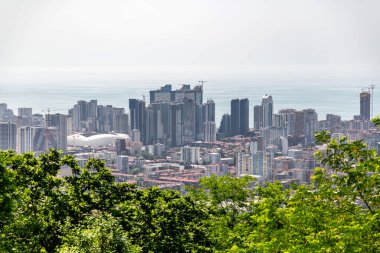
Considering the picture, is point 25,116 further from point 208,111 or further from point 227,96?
point 227,96

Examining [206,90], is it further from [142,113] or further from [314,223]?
[314,223]

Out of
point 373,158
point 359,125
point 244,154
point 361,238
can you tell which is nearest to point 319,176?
point 373,158

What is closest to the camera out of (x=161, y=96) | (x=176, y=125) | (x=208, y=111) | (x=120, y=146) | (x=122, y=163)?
(x=122, y=163)

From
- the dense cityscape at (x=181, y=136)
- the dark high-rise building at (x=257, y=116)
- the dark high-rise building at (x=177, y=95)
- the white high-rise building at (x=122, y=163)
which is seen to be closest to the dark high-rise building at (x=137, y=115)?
the dense cityscape at (x=181, y=136)

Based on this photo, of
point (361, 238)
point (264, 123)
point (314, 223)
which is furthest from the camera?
point (264, 123)

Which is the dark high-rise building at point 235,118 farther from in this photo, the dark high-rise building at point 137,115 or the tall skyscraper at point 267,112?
the dark high-rise building at point 137,115

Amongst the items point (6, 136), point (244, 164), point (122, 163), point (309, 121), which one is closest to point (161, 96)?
point (309, 121)
